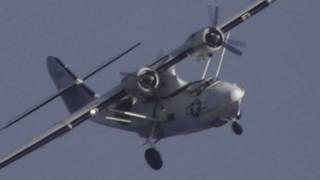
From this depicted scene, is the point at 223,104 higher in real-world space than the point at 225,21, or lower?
lower

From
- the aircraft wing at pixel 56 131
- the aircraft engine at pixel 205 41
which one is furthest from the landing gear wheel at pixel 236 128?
the aircraft wing at pixel 56 131

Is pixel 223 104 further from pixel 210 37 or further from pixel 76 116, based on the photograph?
pixel 76 116

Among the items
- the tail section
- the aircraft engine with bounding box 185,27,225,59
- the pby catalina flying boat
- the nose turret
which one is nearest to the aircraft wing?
the pby catalina flying boat

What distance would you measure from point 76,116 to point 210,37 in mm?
9400

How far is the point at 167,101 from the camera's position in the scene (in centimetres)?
7644

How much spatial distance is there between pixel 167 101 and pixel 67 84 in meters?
12.5

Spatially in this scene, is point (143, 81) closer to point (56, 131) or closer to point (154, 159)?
point (154, 159)

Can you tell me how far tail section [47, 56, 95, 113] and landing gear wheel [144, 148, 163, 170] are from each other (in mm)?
9798

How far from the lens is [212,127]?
245 feet

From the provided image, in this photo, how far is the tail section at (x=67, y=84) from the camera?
85.3m

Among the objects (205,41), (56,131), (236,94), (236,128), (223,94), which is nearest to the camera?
(236,94)

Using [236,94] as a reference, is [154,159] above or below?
above

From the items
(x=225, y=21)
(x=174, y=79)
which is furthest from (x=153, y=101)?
(x=225, y=21)

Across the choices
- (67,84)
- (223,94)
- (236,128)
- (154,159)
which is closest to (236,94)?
(223,94)
